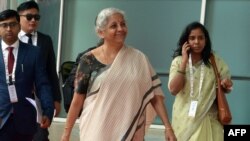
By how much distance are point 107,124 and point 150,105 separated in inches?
19.5

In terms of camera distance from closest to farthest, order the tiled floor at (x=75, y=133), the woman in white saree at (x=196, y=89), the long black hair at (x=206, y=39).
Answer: the woman in white saree at (x=196, y=89) → the long black hair at (x=206, y=39) → the tiled floor at (x=75, y=133)

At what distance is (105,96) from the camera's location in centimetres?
441

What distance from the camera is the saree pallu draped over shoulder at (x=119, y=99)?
4406mm

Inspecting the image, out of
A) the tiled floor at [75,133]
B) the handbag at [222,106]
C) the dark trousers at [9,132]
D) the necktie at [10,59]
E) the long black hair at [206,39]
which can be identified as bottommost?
the tiled floor at [75,133]

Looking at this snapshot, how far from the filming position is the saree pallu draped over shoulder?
4.41 metres

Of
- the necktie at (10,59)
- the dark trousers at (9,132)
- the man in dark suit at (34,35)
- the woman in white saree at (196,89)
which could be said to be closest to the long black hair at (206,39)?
the woman in white saree at (196,89)

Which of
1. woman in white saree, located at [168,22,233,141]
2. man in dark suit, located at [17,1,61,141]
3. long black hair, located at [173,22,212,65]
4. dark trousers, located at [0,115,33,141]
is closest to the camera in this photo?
dark trousers, located at [0,115,33,141]

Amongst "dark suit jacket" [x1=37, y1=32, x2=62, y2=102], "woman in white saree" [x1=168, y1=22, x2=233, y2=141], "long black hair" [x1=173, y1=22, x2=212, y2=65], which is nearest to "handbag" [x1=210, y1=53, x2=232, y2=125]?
"woman in white saree" [x1=168, y1=22, x2=233, y2=141]

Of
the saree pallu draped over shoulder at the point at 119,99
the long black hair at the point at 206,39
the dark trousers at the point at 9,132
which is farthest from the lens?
the long black hair at the point at 206,39

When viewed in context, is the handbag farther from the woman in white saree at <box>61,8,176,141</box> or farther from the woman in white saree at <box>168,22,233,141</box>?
the woman in white saree at <box>61,8,176,141</box>

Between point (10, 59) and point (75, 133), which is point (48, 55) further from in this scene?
point (75, 133)

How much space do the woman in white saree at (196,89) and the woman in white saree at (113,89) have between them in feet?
2.22

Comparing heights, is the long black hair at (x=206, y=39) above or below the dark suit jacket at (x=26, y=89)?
above

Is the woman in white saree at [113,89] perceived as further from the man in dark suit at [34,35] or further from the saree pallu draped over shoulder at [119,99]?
the man in dark suit at [34,35]
